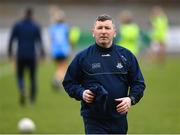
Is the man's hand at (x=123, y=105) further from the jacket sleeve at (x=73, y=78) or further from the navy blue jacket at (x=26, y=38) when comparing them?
the navy blue jacket at (x=26, y=38)

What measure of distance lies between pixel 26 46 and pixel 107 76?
9.80 metres

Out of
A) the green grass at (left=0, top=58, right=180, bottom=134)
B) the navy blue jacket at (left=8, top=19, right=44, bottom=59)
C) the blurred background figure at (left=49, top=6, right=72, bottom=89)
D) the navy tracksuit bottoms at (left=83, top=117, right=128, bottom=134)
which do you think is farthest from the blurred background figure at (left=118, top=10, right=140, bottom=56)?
the navy tracksuit bottoms at (left=83, top=117, right=128, bottom=134)

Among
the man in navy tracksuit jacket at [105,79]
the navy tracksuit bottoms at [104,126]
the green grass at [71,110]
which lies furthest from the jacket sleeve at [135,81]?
the green grass at [71,110]

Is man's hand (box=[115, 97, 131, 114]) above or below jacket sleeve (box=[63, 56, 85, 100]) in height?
below

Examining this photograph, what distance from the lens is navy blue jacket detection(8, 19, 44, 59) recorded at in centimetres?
1733

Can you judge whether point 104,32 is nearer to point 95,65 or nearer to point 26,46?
point 95,65

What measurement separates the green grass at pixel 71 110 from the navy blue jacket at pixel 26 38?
1.32 metres

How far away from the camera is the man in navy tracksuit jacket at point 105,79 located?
802 cm

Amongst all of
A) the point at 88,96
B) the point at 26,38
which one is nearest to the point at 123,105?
the point at 88,96

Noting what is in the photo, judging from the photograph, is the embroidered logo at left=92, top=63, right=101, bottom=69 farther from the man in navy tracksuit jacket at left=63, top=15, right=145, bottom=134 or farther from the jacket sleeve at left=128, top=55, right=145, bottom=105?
the jacket sleeve at left=128, top=55, right=145, bottom=105

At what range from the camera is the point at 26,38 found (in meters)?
17.5

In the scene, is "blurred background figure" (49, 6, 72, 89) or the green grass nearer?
the green grass

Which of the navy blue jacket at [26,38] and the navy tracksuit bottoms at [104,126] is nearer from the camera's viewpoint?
the navy tracksuit bottoms at [104,126]

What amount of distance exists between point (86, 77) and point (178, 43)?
32071mm
